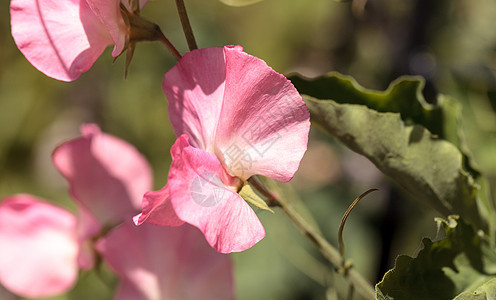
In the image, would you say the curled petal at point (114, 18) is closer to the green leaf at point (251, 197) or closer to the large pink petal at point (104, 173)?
→ the green leaf at point (251, 197)

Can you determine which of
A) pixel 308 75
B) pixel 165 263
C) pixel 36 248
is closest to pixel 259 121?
pixel 165 263

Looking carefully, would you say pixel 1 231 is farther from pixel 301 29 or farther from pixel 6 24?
pixel 6 24

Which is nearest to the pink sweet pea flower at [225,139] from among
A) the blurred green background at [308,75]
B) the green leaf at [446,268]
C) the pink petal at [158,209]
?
the pink petal at [158,209]

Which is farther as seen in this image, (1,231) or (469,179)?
(1,231)

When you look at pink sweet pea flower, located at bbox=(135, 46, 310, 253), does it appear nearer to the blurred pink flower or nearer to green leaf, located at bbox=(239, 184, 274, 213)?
green leaf, located at bbox=(239, 184, 274, 213)

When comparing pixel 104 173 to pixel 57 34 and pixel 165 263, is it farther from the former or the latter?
pixel 57 34

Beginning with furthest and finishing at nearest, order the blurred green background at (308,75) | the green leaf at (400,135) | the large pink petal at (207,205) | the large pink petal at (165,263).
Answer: the blurred green background at (308,75), the large pink petal at (165,263), the green leaf at (400,135), the large pink petal at (207,205)

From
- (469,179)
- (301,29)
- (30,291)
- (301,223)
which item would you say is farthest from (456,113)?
Answer: (301,29)

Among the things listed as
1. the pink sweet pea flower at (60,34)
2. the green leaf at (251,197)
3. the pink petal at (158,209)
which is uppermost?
the pink sweet pea flower at (60,34)
